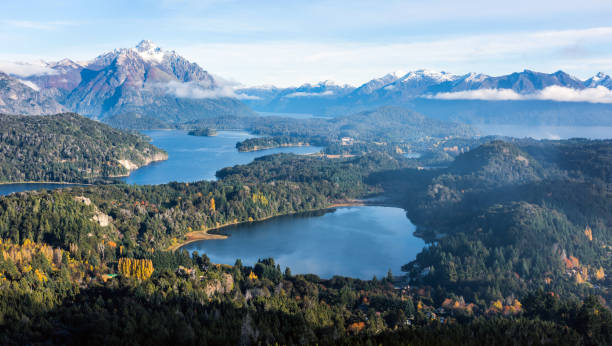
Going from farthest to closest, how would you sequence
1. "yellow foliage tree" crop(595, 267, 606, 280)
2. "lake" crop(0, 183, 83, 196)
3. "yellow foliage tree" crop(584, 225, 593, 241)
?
"lake" crop(0, 183, 83, 196) → "yellow foliage tree" crop(584, 225, 593, 241) → "yellow foliage tree" crop(595, 267, 606, 280)

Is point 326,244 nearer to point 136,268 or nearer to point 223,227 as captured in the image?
point 223,227

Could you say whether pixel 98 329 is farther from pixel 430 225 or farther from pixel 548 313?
pixel 430 225

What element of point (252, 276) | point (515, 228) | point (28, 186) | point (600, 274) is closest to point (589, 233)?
point (515, 228)

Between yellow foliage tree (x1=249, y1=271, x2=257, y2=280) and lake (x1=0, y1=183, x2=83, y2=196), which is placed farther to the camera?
lake (x1=0, y1=183, x2=83, y2=196)

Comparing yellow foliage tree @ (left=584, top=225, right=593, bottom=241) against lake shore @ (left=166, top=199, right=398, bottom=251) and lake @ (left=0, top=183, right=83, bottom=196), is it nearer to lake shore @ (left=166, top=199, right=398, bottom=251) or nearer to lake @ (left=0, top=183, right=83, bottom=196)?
lake shore @ (left=166, top=199, right=398, bottom=251)

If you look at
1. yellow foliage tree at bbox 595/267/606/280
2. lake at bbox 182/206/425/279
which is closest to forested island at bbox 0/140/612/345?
yellow foliage tree at bbox 595/267/606/280

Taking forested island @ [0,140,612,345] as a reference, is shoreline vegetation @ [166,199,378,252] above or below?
below
